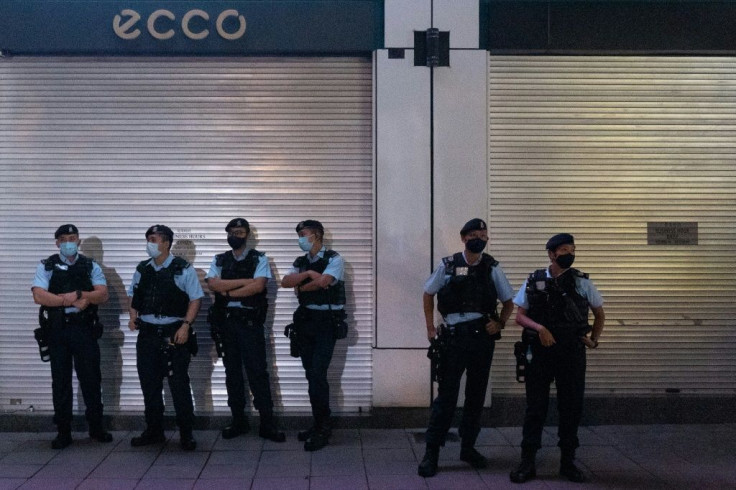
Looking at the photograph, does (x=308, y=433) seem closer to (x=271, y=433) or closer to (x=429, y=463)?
(x=271, y=433)

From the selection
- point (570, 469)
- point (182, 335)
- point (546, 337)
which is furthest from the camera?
point (182, 335)

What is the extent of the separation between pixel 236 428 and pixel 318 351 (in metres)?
1.27

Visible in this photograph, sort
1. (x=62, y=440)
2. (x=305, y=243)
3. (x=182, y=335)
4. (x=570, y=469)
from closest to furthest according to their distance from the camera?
(x=570, y=469)
(x=182, y=335)
(x=62, y=440)
(x=305, y=243)

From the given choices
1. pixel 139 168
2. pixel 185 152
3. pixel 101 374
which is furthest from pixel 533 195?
pixel 101 374

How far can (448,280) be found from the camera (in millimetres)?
5797

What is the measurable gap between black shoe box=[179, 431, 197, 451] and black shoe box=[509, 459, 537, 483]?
3.03m

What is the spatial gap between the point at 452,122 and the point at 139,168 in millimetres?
3543

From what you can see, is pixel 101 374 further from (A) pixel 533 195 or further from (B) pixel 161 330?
(A) pixel 533 195

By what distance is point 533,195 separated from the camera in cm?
741

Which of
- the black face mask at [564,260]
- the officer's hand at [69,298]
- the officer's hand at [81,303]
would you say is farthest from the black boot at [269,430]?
the black face mask at [564,260]

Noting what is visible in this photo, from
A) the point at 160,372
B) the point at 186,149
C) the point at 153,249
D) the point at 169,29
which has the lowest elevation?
the point at 160,372

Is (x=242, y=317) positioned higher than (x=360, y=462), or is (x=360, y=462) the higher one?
(x=242, y=317)

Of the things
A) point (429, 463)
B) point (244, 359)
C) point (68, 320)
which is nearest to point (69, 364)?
point (68, 320)

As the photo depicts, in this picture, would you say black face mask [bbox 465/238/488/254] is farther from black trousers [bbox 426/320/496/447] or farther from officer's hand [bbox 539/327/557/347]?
officer's hand [bbox 539/327/557/347]
